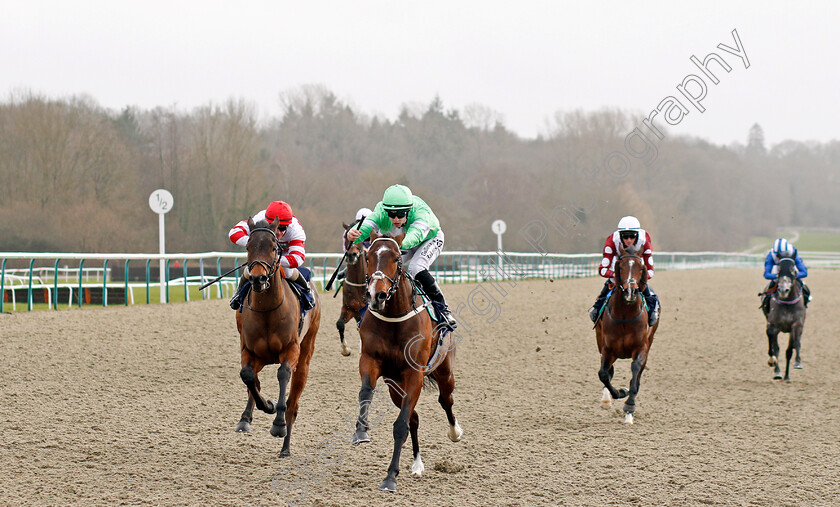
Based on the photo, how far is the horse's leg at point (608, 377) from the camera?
7785mm

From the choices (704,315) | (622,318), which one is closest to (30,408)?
(622,318)

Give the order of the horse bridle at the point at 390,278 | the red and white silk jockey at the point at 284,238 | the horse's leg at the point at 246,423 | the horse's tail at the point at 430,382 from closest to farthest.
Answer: the horse bridle at the point at 390,278
the horse's tail at the point at 430,382
the red and white silk jockey at the point at 284,238
the horse's leg at the point at 246,423

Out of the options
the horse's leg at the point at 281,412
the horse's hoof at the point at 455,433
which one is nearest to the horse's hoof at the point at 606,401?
the horse's hoof at the point at 455,433

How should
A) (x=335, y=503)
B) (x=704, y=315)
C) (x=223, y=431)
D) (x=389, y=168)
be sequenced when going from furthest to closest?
(x=389, y=168)
(x=704, y=315)
(x=223, y=431)
(x=335, y=503)

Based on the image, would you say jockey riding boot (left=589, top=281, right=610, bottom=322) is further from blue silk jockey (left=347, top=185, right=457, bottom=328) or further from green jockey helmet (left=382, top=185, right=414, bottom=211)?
green jockey helmet (left=382, top=185, right=414, bottom=211)

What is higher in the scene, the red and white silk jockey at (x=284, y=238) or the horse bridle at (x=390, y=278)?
the red and white silk jockey at (x=284, y=238)

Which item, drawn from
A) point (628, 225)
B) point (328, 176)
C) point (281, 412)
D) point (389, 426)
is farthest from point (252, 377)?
point (328, 176)

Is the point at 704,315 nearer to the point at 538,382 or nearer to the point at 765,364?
the point at 765,364

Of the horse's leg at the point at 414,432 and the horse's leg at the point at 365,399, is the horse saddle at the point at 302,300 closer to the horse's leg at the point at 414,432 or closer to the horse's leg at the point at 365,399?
the horse's leg at the point at 414,432

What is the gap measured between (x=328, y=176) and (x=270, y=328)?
33843 mm

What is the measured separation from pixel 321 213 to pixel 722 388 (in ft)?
88.5

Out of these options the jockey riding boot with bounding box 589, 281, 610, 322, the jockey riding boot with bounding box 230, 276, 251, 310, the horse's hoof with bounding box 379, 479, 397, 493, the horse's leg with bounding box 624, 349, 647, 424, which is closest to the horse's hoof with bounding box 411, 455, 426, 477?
the horse's hoof with bounding box 379, 479, 397, 493

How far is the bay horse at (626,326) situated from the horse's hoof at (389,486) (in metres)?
3.33

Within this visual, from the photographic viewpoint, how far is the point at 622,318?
25.9 feet
